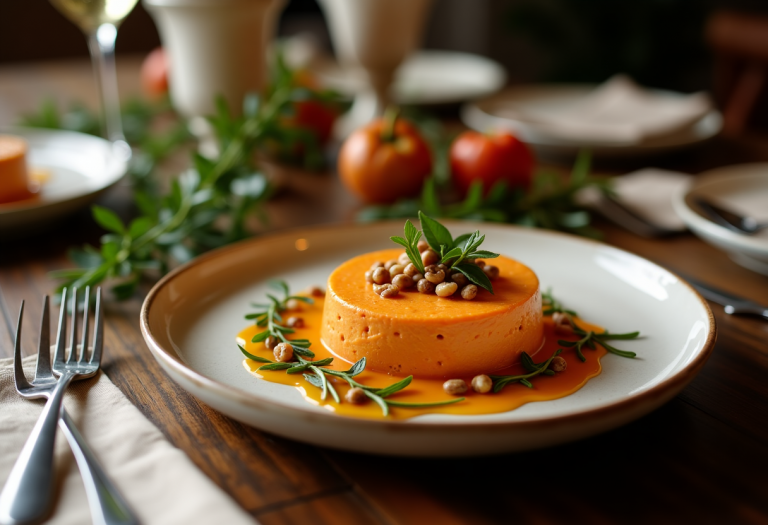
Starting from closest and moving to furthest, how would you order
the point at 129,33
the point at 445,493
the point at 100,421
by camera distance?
the point at 445,493, the point at 100,421, the point at 129,33

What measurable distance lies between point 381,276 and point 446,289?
0.32 ft

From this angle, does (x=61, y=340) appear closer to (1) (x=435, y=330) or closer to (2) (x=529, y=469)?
(1) (x=435, y=330)

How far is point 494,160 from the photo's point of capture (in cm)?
151

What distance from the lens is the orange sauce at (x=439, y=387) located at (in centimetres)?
74

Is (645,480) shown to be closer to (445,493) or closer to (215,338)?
(445,493)

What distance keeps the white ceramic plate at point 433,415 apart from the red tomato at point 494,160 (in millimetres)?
351

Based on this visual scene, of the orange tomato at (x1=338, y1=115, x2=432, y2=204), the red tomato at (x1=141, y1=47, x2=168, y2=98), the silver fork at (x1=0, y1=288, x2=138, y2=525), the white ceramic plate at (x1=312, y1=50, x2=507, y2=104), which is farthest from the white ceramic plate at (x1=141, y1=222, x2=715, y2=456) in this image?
the red tomato at (x1=141, y1=47, x2=168, y2=98)

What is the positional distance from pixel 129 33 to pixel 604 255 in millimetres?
4863

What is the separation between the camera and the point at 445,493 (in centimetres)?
66

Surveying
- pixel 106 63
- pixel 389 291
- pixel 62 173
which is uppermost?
pixel 106 63

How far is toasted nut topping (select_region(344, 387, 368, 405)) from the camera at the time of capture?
747 mm

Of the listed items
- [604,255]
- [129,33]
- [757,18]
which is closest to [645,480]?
[604,255]

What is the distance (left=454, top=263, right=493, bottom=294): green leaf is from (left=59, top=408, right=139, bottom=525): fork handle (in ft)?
1.45

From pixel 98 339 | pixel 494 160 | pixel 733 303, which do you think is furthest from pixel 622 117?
pixel 98 339
